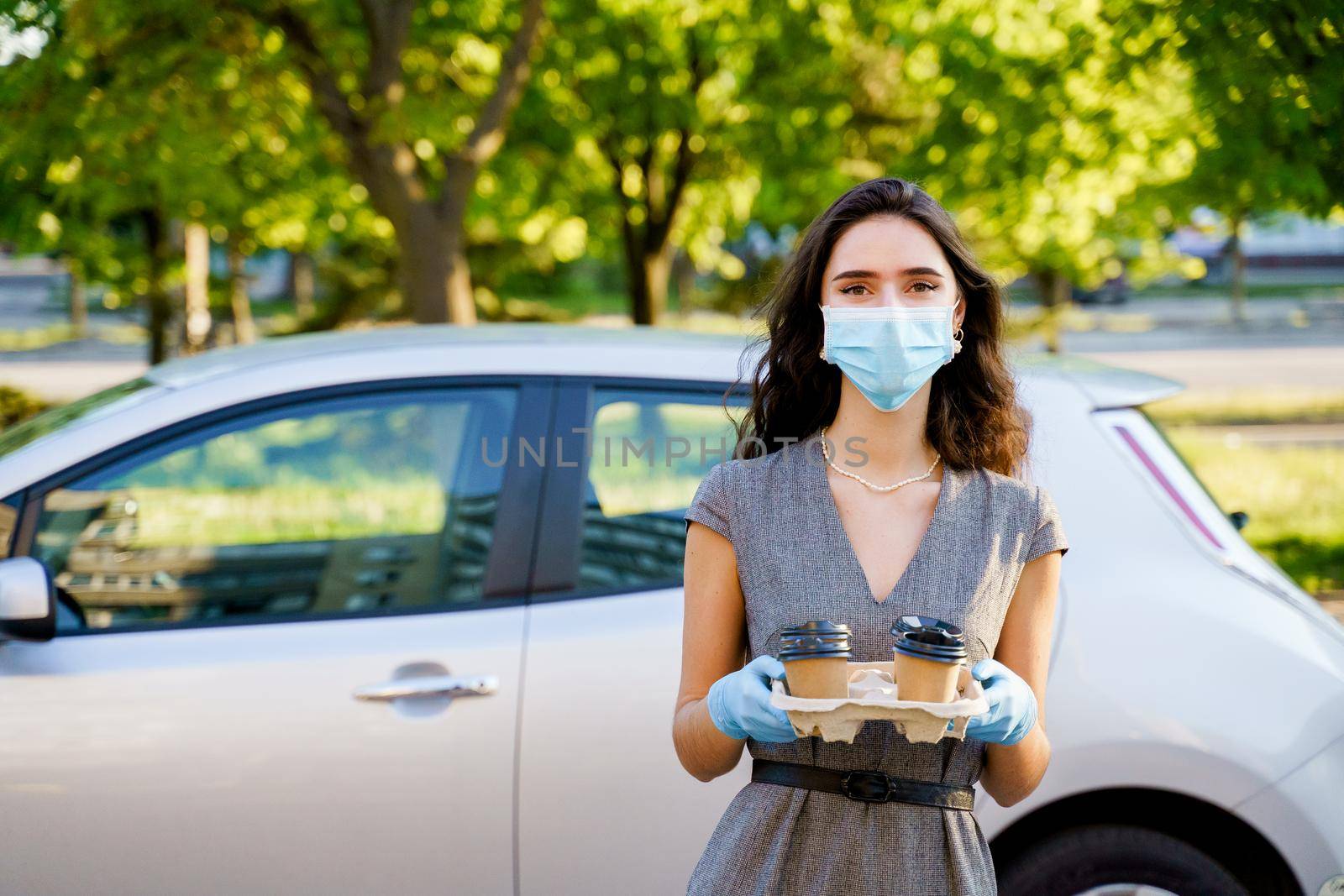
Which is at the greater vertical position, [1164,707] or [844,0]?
[844,0]

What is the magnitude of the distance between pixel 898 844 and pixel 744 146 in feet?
34.9

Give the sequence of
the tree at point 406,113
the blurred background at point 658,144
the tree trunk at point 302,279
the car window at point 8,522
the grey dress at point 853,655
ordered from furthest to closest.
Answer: the tree trunk at point 302,279 → the tree at point 406,113 → the blurred background at point 658,144 → the car window at point 8,522 → the grey dress at point 853,655

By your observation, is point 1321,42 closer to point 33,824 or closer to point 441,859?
point 441,859

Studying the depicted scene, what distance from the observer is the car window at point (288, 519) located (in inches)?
110

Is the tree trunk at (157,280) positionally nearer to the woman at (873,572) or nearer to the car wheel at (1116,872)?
the car wheel at (1116,872)

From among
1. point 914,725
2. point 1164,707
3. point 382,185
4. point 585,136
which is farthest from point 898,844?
point 585,136

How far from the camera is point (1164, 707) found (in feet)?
8.34

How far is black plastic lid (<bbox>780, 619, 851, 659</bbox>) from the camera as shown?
1434 millimetres

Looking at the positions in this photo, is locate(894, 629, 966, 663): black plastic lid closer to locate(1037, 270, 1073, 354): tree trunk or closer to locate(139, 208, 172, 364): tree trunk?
locate(139, 208, 172, 364): tree trunk

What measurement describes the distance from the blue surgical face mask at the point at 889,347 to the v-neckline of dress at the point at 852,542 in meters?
0.14

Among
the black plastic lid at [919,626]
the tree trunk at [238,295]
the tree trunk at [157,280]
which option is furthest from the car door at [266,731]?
the tree trunk at [238,295]

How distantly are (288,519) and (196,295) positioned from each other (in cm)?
1094

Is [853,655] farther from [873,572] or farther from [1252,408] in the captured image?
[1252,408]

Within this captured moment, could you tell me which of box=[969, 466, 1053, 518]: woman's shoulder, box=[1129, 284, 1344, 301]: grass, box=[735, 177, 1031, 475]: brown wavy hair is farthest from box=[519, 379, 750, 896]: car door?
box=[1129, 284, 1344, 301]: grass
